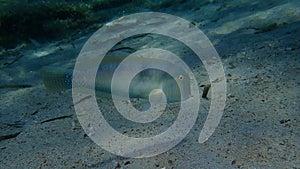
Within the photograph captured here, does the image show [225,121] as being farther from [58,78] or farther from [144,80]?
[58,78]

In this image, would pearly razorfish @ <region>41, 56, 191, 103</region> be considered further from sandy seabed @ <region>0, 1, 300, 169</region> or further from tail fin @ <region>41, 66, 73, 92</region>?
sandy seabed @ <region>0, 1, 300, 169</region>

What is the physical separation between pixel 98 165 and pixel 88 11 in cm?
682

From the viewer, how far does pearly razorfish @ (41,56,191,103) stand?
255 cm

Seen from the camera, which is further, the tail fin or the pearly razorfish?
the tail fin

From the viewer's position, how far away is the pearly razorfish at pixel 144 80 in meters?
2.55

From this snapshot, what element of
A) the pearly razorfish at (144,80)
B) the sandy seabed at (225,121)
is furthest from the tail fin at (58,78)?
the sandy seabed at (225,121)

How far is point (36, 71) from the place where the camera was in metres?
4.39

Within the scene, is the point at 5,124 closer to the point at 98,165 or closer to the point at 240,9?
the point at 98,165

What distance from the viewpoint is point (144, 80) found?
2.71m

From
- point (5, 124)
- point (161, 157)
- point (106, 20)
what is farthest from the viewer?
point (106, 20)

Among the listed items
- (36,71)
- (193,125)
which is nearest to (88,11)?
(36,71)

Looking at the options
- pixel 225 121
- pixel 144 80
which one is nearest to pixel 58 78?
pixel 144 80

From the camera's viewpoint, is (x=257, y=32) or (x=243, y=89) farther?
(x=257, y=32)

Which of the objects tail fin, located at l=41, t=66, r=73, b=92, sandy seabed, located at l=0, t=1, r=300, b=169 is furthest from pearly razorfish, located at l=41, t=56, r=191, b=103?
sandy seabed, located at l=0, t=1, r=300, b=169
